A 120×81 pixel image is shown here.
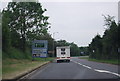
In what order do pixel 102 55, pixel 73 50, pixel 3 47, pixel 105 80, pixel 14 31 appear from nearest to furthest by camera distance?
pixel 105 80
pixel 3 47
pixel 14 31
pixel 102 55
pixel 73 50

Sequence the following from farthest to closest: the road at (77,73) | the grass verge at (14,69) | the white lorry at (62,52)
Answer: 1. the white lorry at (62,52)
2. the grass verge at (14,69)
3. the road at (77,73)

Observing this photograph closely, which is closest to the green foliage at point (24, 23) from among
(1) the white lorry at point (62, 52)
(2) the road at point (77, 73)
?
(1) the white lorry at point (62, 52)

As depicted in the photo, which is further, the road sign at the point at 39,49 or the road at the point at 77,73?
the road sign at the point at 39,49

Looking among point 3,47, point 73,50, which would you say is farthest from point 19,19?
point 73,50

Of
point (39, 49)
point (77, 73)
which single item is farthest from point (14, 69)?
point (39, 49)

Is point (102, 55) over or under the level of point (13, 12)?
under

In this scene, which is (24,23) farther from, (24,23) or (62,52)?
(62,52)

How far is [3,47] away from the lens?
150ft

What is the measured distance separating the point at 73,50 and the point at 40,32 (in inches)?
4522

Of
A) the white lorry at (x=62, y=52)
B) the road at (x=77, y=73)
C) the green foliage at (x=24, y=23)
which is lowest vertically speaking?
the road at (x=77, y=73)

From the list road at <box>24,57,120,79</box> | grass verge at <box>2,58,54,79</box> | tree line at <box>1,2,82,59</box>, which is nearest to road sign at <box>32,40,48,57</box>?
tree line at <box>1,2,82,59</box>

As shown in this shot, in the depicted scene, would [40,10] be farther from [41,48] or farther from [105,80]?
[105,80]

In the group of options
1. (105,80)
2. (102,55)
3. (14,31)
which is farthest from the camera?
(102,55)

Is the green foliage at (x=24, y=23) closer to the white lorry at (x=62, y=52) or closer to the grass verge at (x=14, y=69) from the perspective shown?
the white lorry at (x=62, y=52)
